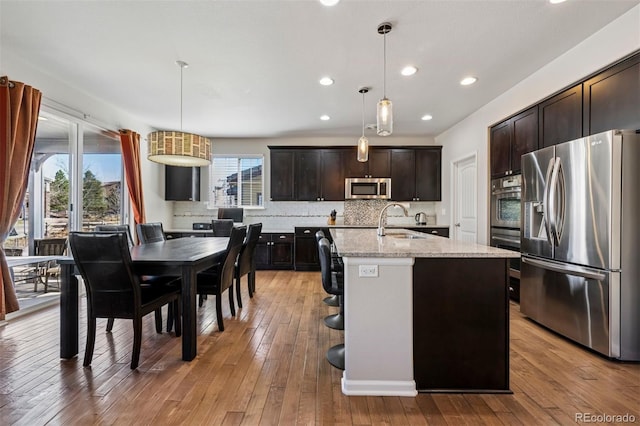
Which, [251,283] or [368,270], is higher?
[368,270]

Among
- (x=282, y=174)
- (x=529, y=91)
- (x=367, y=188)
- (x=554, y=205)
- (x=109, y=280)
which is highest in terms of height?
(x=529, y=91)

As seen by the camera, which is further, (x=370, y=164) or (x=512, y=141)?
(x=370, y=164)

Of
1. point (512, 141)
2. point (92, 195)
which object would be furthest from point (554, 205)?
point (92, 195)

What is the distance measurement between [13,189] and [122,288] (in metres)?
1.92

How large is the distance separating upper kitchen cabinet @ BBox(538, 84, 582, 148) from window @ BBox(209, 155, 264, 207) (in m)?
4.63

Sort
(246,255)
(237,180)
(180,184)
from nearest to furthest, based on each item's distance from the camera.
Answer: (246,255) < (180,184) < (237,180)

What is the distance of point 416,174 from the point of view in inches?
229

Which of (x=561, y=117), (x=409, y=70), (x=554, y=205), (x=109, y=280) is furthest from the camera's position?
(x=409, y=70)

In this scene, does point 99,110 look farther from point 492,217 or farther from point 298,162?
point 492,217

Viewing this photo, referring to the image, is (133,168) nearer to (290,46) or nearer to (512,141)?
(290,46)

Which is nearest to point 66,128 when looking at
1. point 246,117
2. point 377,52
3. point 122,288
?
Answer: point 246,117

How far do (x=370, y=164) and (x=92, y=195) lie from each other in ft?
15.0

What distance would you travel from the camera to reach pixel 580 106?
2594 mm

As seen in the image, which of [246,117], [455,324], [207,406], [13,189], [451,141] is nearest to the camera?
[207,406]
